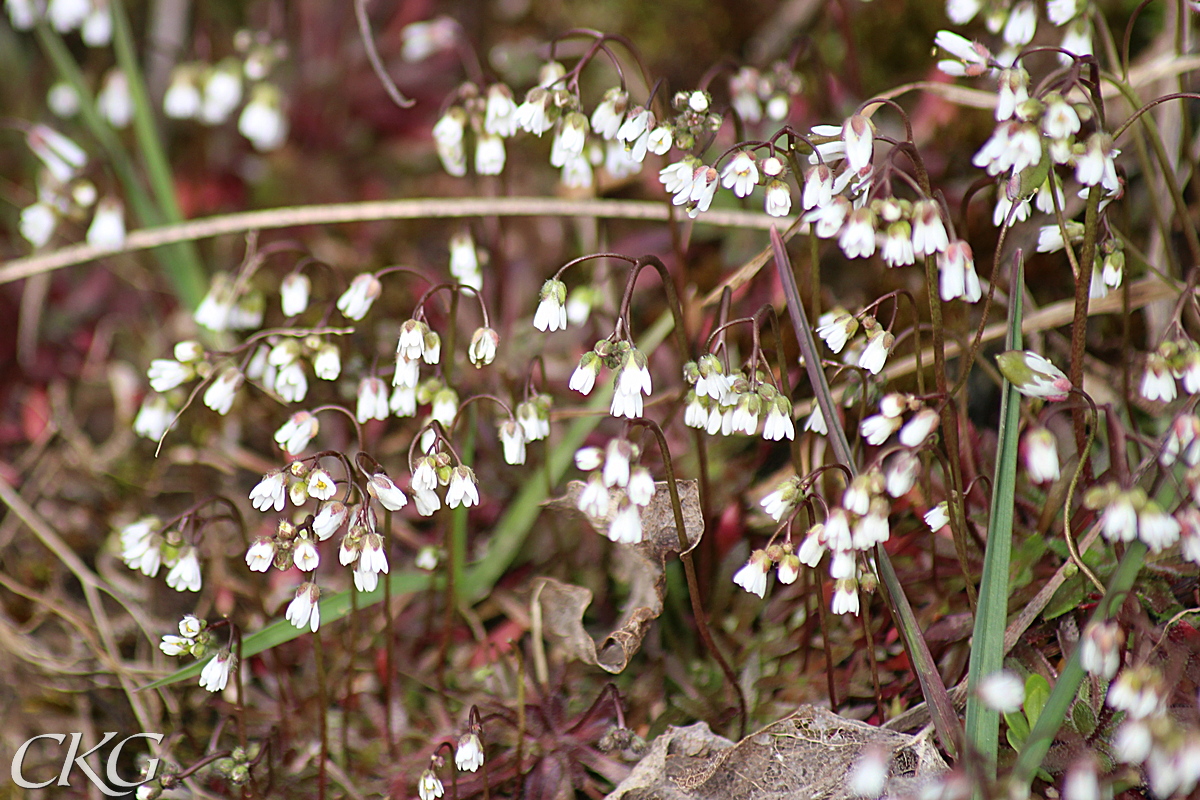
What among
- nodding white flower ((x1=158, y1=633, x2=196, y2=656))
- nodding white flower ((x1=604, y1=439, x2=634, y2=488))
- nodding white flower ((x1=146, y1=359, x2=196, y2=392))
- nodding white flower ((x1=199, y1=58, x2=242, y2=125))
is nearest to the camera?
nodding white flower ((x1=604, y1=439, x2=634, y2=488))

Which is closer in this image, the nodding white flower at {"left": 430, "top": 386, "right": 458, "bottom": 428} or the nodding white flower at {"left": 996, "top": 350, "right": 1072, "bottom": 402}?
the nodding white flower at {"left": 996, "top": 350, "right": 1072, "bottom": 402}

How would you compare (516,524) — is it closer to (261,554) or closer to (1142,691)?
(261,554)

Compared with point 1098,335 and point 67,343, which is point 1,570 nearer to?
point 67,343

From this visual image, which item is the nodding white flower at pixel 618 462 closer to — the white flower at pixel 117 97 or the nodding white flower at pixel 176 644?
the nodding white flower at pixel 176 644

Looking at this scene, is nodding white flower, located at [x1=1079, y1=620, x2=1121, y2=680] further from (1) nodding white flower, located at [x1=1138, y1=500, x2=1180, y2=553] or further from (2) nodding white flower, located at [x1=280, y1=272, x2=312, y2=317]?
(2) nodding white flower, located at [x1=280, y1=272, x2=312, y2=317]

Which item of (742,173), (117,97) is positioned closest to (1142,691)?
(742,173)

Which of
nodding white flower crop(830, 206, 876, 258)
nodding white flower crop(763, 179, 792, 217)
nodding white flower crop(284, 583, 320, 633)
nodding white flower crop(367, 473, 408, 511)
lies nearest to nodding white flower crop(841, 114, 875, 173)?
nodding white flower crop(830, 206, 876, 258)

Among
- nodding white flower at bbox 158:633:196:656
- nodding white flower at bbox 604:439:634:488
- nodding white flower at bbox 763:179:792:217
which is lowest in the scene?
nodding white flower at bbox 158:633:196:656
